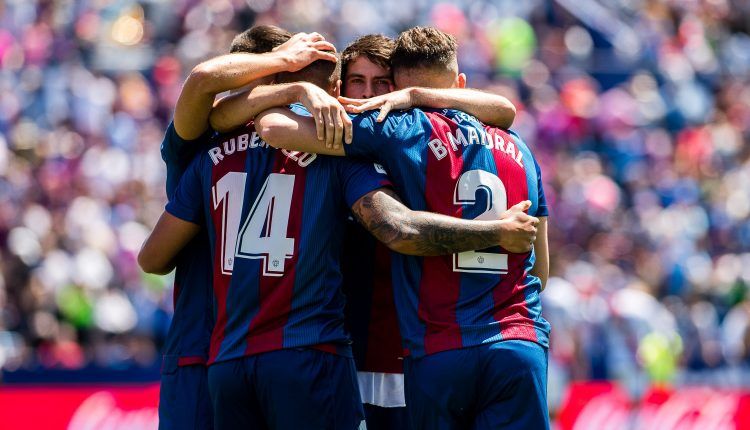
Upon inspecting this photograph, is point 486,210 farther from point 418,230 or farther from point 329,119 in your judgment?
point 329,119

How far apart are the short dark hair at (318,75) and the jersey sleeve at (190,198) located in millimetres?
532

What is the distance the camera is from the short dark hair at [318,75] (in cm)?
570

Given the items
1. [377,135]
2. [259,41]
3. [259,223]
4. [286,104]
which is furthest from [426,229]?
[259,41]

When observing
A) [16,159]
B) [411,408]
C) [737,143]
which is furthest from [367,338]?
[737,143]

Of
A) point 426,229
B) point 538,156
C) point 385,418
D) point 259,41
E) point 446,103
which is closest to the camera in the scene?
point 426,229

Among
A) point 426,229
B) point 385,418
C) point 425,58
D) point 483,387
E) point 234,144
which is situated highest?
point 425,58

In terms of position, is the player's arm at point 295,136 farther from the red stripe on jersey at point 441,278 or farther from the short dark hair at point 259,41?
the short dark hair at point 259,41

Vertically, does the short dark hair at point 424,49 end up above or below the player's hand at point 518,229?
above

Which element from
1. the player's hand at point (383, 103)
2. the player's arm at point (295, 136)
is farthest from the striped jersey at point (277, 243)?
the player's hand at point (383, 103)

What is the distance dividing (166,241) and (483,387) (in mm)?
1515

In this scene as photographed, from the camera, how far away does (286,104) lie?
18.0 feet

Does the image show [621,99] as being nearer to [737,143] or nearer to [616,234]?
[737,143]

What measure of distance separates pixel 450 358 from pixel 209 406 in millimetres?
1149

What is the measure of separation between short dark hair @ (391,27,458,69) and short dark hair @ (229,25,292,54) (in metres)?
0.57
